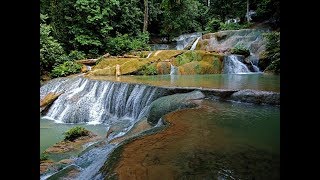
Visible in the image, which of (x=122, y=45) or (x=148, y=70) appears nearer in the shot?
(x=148, y=70)

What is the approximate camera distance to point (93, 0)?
22922 mm

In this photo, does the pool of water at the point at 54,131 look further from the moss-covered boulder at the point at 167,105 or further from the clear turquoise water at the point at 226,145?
the clear turquoise water at the point at 226,145

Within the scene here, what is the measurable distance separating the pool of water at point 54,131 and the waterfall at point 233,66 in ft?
30.5

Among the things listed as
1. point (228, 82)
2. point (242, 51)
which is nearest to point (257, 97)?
point (228, 82)

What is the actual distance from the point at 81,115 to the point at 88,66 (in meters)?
7.81

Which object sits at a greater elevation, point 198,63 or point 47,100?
point 198,63

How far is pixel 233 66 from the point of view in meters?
17.7

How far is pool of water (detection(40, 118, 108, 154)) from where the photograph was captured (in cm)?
971

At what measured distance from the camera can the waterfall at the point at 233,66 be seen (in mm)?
17547

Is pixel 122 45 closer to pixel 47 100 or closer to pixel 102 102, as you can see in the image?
pixel 47 100

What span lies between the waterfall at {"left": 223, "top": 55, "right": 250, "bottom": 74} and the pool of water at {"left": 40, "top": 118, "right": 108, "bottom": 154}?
929cm

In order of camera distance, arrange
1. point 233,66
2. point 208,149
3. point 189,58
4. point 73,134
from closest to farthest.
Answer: point 208,149 < point 73,134 < point 233,66 < point 189,58

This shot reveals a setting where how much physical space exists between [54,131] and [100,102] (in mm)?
2590
